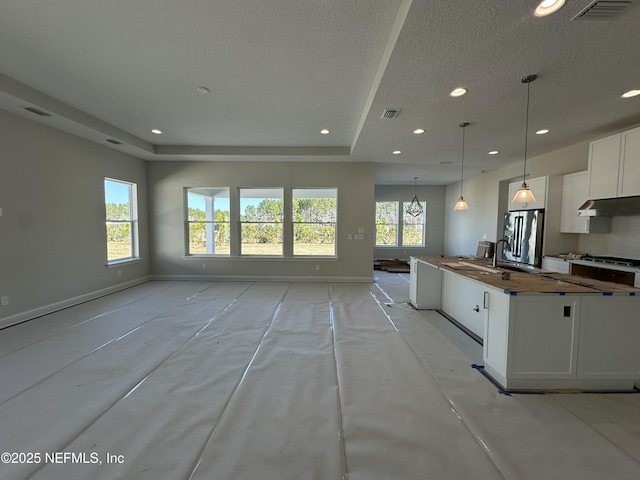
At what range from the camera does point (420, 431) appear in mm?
1803

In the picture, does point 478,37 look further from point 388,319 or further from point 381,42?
point 388,319

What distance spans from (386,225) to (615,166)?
20.7ft

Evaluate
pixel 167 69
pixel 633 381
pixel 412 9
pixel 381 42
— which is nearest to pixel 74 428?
pixel 167 69

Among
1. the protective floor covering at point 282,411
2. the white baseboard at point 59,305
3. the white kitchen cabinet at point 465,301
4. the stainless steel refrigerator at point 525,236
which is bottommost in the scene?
the protective floor covering at point 282,411

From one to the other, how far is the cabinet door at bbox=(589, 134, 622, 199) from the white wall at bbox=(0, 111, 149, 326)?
27.0 ft

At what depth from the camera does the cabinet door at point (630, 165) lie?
11.2ft

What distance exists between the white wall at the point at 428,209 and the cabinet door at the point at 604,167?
562 cm

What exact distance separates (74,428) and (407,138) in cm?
502

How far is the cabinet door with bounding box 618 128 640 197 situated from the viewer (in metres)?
3.42

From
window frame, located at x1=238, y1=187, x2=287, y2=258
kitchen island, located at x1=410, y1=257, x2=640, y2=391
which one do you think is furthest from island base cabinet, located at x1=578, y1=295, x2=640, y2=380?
window frame, located at x1=238, y1=187, x2=287, y2=258

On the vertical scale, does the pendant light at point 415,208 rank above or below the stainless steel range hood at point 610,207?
above

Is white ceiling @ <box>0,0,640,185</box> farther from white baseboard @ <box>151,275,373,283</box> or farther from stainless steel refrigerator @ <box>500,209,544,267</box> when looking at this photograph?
white baseboard @ <box>151,275,373,283</box>

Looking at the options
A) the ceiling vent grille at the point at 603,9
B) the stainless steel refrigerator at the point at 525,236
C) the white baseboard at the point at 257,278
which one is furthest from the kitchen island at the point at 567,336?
the white baseboard at the point at 257,278

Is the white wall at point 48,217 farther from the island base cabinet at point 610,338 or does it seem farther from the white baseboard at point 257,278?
the island base cabinet at point 610,338
